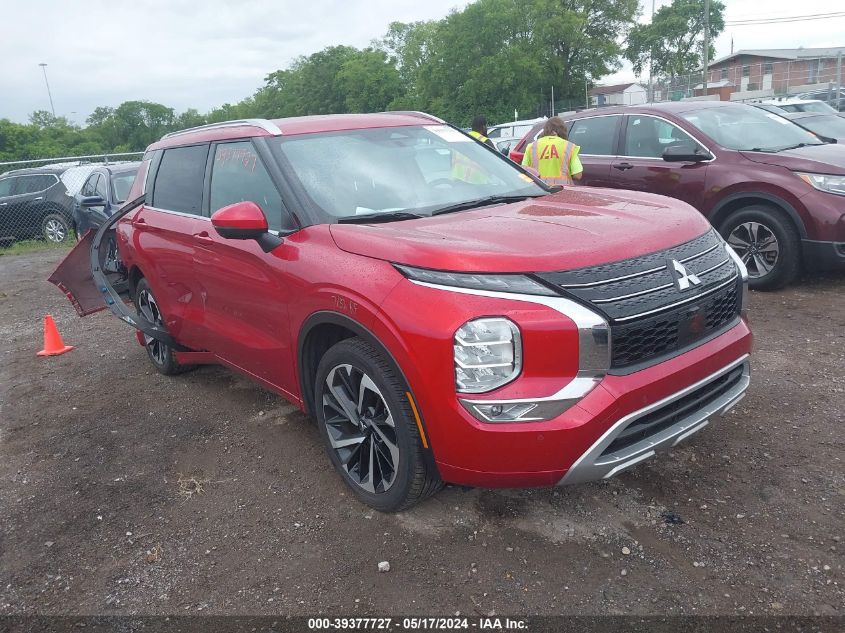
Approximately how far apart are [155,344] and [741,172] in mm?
5543

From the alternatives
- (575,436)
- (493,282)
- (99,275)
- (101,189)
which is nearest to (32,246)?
(101,189)

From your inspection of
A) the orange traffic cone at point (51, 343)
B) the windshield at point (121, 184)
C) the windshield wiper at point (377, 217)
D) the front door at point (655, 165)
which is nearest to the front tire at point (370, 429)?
the windshield wiper at point (377, 217)

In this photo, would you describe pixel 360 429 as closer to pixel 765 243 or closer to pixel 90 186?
pixel 765 243

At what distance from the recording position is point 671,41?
65.0 metres

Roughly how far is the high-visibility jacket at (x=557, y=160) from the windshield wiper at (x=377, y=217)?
399 centimetres

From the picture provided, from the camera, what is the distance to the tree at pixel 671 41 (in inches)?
2518

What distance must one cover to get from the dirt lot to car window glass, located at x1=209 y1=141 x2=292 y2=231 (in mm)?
1438

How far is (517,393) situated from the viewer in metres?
2.54

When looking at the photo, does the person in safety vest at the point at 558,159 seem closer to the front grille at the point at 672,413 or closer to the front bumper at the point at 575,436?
the front grille at the point at 672,413

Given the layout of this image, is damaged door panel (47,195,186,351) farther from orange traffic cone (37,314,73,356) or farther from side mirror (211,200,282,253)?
side mirror (211,200,282,253)

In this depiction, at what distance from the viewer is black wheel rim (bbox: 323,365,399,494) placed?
119 inches

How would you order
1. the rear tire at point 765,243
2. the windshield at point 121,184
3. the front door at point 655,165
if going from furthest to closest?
1. the windshield at point 121,184
2. the front door at point 655,165
3. the rear tire at point 765,243

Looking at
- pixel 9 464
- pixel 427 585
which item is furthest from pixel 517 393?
pixel 9 464

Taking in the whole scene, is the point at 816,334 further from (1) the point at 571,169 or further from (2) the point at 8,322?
(2) the point at 8,322
